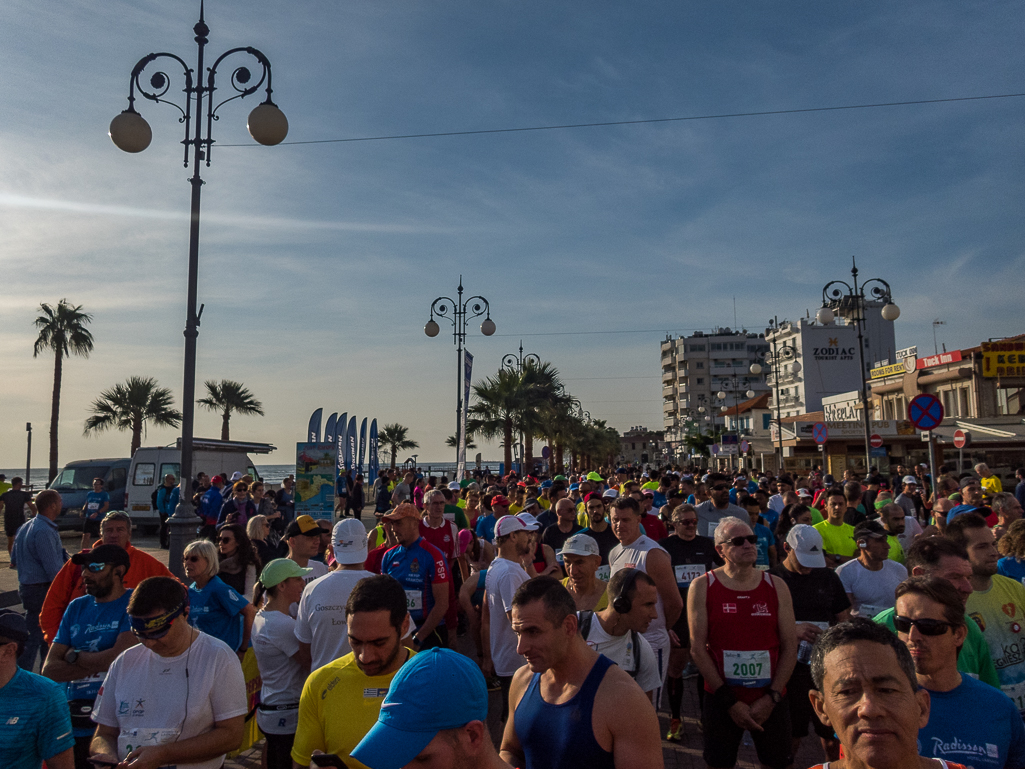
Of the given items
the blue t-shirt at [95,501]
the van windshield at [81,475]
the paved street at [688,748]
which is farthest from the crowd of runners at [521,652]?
the van windshield at [81,475]

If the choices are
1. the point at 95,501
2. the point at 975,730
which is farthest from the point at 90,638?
the point at 95,501

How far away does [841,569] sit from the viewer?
18.5 ft

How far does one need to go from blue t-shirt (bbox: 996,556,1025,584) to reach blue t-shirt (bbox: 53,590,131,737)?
546cm

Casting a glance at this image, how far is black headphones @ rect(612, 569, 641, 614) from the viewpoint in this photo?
4.01m

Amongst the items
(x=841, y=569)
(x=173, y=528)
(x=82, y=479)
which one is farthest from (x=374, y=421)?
(x=841, y=569)

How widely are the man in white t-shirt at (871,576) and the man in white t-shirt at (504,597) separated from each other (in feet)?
7.65

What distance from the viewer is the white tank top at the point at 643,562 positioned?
5.42 metres

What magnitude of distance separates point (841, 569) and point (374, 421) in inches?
1176

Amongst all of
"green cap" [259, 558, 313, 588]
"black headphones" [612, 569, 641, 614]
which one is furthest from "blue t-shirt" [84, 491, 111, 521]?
"black headphones" [612, 569, 641, 614]

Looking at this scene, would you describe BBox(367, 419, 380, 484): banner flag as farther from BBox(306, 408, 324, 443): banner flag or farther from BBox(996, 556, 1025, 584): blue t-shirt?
BBox(996, 556, 1025, 584): blue t-shirt

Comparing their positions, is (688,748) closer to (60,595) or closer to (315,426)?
(60,595)

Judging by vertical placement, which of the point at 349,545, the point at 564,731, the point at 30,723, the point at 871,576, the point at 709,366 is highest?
the point at 709,366

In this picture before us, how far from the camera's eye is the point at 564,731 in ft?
8.79

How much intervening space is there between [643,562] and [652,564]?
197 millimetres
